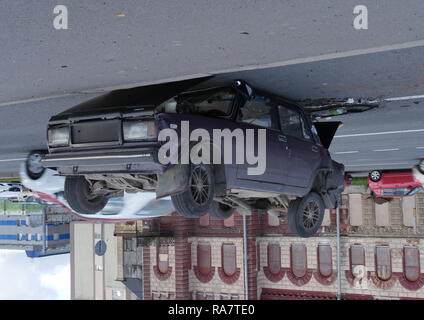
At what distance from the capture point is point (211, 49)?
228 inches

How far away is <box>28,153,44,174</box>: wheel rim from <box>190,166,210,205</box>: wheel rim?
7.98 m

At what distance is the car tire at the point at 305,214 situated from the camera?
9.78 metres

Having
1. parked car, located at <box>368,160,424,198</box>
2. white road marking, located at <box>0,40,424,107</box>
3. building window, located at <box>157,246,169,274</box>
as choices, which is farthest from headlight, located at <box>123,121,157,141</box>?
building window, located at <box>157,246,169,274</box>

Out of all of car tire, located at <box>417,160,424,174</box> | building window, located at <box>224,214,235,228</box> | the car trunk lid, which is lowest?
building window, located at <box>224,214,235,228</box>

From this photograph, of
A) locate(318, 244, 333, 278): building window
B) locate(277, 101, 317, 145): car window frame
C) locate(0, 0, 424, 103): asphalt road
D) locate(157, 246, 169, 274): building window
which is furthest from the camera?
locate(157, 246, 169, 274): building window

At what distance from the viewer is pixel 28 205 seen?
48281 mm

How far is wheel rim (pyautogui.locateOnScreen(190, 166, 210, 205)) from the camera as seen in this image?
24.0 ft

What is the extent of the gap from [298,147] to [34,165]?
8184 millimetres

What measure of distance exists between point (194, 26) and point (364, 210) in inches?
1113

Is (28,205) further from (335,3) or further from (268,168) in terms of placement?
(335,3)

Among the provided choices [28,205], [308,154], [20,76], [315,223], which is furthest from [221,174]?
[28,205]

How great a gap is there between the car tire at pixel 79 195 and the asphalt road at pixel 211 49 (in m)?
1.32

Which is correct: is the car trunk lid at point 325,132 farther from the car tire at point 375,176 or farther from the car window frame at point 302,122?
the car tire at point 375,176

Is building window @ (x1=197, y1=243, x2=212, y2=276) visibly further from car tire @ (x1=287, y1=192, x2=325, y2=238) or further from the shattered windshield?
the shattered windshield
